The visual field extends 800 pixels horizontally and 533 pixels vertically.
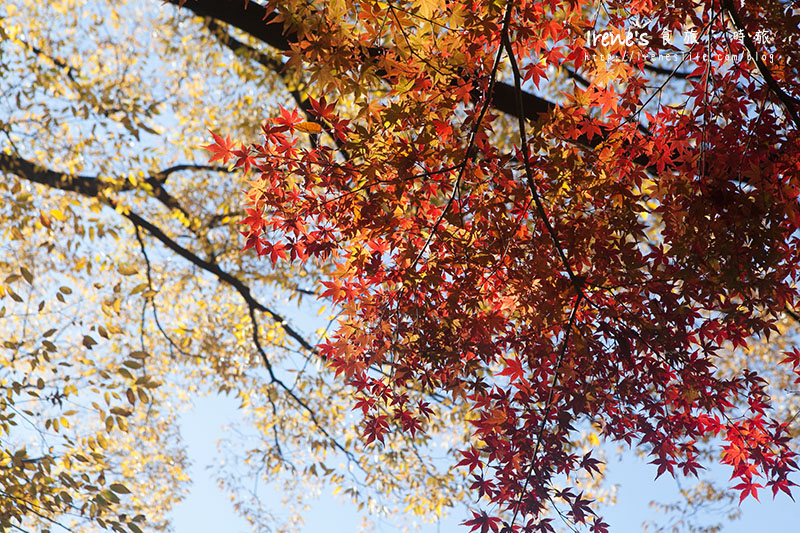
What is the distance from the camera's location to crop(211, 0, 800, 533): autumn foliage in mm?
1608

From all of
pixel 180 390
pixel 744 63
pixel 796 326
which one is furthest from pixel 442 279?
pixel 180 390

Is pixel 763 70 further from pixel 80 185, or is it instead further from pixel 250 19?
pixel 80 185

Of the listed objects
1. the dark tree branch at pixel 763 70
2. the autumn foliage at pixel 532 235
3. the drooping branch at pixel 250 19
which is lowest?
the autumn foliage at pixel 532 235

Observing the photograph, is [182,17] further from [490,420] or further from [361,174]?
[490,420]

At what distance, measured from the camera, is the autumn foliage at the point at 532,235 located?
1.61m

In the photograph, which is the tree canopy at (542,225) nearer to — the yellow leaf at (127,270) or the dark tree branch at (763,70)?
the dark tree branch at (763,70)

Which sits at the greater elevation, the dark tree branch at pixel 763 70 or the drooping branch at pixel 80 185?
the drooping branch at pixel 80 185

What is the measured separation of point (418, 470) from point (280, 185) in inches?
147

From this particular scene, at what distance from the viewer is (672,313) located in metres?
1.65

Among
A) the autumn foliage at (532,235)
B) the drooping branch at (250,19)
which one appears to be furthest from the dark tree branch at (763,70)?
the drooping branch at (250,19)

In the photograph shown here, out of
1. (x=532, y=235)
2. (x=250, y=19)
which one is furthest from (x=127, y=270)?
(x=532, y=235)

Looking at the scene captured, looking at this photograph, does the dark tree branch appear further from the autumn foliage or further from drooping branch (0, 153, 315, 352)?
drooping branch (0, 153, 315, 352)

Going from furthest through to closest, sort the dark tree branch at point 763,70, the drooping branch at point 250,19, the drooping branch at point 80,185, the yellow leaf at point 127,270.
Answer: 1. the drooping branch at point 80,185
2. the drooping branch at point 250,19
3. the yellow leaf at point 127,270
4. the dark tree branch at point 763,70

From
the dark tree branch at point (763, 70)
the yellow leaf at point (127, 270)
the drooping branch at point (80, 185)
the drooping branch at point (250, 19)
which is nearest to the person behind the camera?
the dark tree branch at point (763, 70)
